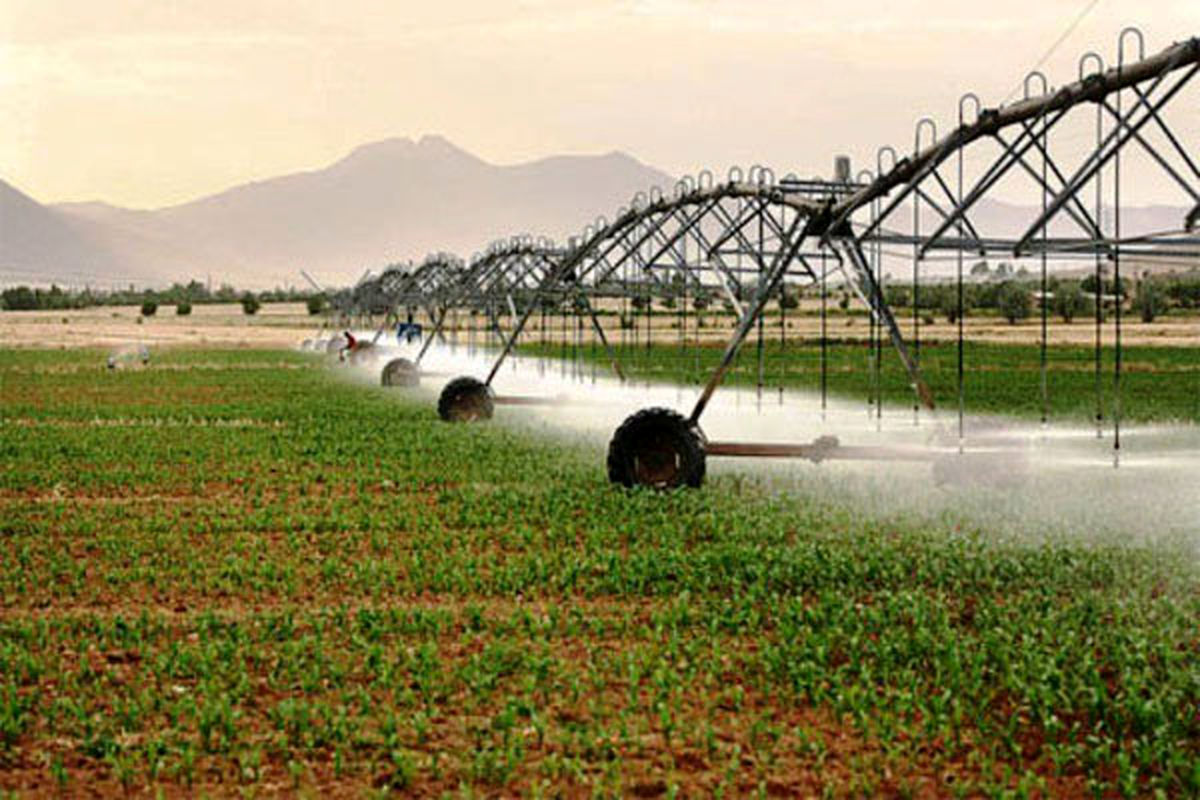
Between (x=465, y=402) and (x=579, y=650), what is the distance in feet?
59.0

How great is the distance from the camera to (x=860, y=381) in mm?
43688

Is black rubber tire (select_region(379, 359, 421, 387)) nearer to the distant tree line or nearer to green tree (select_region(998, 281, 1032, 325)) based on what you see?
green tree (select_region(998, 281, 1032, 325))

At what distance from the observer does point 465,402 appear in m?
27.0

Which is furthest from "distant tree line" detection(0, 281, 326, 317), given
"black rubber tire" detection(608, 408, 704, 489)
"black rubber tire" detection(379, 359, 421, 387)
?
"black rubber tire" detection(608, 408, 704, 489)

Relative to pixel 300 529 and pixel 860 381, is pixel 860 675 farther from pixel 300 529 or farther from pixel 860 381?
pixel 860 381

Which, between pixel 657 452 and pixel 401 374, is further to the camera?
pixel 401 374

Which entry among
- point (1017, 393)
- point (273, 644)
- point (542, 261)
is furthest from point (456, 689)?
point (1017, 393)

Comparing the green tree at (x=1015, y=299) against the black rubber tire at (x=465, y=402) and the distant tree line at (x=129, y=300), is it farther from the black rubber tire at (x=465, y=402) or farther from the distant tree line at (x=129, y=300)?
the distant tree line at (x=129, y=300)

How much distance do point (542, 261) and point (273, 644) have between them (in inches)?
917

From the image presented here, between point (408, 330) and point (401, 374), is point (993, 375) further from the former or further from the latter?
point (408, 330)

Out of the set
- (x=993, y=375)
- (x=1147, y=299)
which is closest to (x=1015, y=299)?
(x=1147, y=299)

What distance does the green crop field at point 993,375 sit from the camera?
31297mm

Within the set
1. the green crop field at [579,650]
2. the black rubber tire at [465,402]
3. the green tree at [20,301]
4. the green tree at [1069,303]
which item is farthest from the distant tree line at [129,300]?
the green crop field at [579,650]

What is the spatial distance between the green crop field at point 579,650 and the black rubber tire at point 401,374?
74.1 feet
